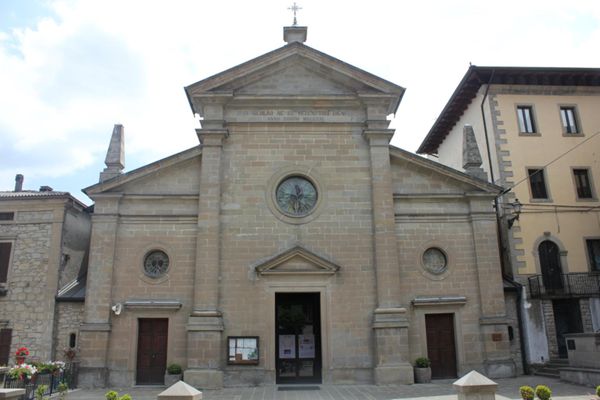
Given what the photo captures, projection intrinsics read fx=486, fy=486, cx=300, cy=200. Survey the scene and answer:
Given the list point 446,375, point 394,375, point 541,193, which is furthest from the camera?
point 541,193

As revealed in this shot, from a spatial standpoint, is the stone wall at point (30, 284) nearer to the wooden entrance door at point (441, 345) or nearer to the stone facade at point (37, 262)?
the stone facade at point (37, 262)

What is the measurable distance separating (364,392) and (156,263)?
30.7ft

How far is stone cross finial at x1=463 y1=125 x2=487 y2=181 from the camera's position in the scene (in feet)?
69.1

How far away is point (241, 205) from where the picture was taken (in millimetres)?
19812

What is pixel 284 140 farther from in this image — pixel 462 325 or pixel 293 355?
pixel 462 325

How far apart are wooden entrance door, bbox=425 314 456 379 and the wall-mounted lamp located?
224 inches

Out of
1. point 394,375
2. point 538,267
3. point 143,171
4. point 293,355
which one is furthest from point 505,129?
point 143,171

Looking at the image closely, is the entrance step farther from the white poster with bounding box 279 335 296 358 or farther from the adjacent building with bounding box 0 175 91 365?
the adjacent building with bounding box 0 175 91 365

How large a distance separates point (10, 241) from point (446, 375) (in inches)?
745

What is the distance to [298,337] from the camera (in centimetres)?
1997

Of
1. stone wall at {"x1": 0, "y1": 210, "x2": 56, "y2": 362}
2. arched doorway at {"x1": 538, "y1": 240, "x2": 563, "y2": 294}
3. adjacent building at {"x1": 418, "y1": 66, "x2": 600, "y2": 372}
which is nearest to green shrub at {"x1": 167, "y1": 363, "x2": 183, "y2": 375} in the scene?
stone wall at {"x1": 0, "y1": 210, "x2": 56, "y2": 362}

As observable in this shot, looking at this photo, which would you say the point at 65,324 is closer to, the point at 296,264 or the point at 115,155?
the point at 115,155

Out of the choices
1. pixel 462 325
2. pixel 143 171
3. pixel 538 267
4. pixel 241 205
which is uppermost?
pixel 143 171

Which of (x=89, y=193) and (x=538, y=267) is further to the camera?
(x=538, y=267)
